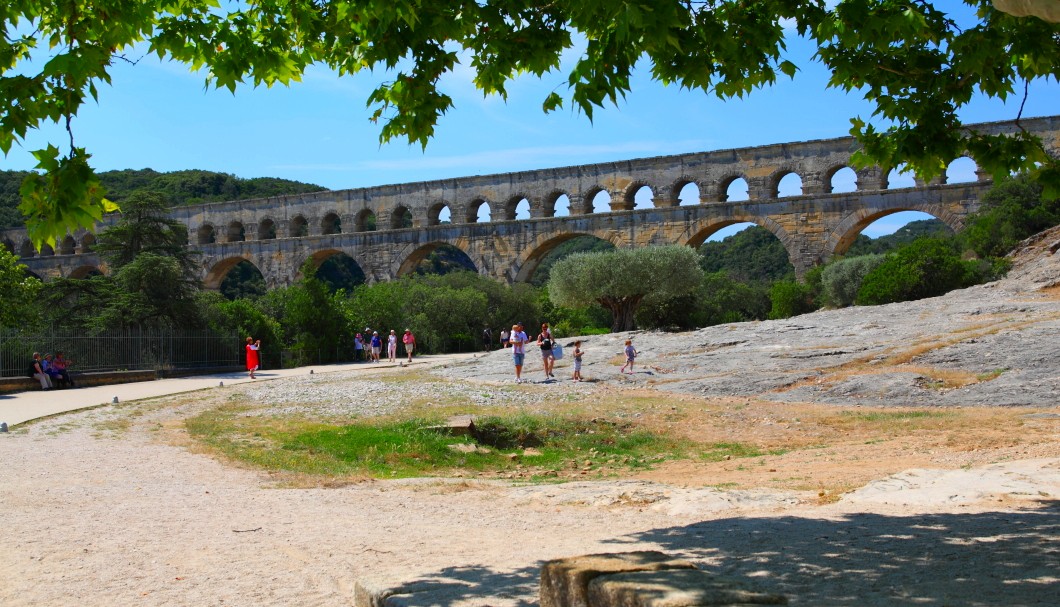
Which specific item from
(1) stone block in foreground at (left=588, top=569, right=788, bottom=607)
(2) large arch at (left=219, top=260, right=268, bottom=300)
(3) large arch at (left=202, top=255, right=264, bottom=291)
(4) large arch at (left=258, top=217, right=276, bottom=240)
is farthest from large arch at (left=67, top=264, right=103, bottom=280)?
(1) stone block in foreground at (left=588, top=569, right=788, bottom=607)

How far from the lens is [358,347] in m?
26.3

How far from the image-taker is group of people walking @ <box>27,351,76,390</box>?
692 inches

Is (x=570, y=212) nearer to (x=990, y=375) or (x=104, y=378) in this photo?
(x=104, y=378)

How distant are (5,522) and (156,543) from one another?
126 cm

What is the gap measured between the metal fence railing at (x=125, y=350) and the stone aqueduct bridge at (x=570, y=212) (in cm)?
1377

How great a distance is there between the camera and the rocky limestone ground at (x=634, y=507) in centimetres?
411

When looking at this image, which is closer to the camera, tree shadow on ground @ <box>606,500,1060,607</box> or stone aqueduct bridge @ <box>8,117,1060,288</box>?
tree shadow on ground @ <box>606,500,1060,607</box>

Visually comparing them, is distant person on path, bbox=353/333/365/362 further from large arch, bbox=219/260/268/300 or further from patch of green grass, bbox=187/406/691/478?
large arch, bbox=219/260/268/300

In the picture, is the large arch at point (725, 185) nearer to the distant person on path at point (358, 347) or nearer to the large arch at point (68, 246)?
the distant person on path at point (358, 347)

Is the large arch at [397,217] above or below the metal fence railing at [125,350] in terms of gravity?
above

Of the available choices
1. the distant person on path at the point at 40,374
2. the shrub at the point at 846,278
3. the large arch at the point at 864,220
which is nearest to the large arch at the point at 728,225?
the large arch at the point at 864,220

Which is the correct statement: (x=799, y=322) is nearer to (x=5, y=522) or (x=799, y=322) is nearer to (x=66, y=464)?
(x=66, y=464)

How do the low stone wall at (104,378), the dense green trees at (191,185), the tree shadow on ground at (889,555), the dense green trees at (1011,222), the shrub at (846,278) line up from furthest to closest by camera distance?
the dense green trees at (191,185) → the shrub at (846,278) → the dense green trees at (1011,222) → the low stone wall at (104,378) → the tree shadow on ground at (889,555)

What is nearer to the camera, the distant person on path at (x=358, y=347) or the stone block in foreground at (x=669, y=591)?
the stone block in foreground at (x=669, y=591)
